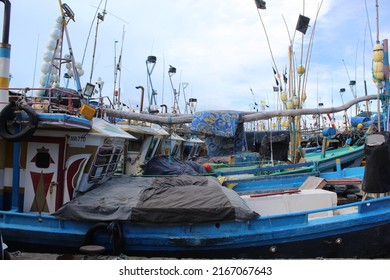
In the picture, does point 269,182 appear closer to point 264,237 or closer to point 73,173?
point 264,237

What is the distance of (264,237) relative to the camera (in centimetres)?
459

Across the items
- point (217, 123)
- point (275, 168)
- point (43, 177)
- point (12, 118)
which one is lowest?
point (43, 177)

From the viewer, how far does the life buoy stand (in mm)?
4703

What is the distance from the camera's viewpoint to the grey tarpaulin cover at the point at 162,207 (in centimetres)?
452

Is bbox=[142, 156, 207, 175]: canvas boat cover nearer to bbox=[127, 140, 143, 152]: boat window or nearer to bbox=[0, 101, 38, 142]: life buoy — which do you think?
bbox=[127, 140, 143, 152]: boat window

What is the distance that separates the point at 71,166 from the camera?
17.9 feet

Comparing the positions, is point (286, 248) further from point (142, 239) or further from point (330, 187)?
point (330, 187)

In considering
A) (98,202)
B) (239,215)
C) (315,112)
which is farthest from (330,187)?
(98,202)

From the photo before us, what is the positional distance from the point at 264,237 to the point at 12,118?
3931 mm

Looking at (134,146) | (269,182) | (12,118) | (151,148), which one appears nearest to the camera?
(12,118)

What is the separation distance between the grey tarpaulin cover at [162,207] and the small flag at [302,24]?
22.9 feet

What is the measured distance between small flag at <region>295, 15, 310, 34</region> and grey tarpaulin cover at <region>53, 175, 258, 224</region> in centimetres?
697

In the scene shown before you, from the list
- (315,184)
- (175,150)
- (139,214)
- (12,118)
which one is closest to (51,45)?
(12,118)

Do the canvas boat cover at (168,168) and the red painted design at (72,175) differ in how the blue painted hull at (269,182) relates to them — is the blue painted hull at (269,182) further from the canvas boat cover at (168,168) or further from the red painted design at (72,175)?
the red painted design at (72,175)
